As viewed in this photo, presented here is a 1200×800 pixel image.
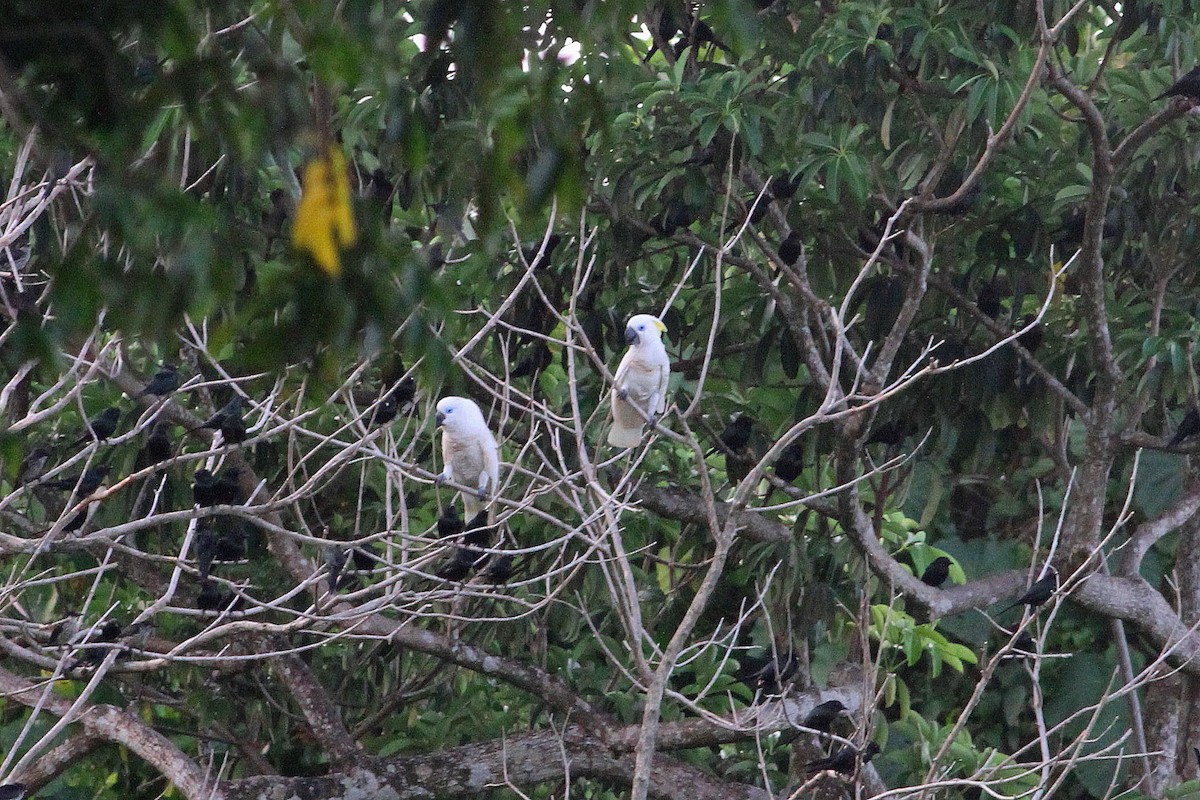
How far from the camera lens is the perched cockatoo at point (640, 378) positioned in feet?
14.1

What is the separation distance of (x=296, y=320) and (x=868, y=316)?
A: 344 centimetres

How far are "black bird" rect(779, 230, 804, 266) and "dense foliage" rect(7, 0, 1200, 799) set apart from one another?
0.01 m

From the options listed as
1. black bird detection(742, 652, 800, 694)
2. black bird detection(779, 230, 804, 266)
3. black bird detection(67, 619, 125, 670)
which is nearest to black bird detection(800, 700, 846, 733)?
black bird detection(742, 652, 800, 694)

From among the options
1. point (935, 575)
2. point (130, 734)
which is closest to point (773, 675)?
point (935, 575)

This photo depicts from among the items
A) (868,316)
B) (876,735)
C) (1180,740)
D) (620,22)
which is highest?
(620,22)

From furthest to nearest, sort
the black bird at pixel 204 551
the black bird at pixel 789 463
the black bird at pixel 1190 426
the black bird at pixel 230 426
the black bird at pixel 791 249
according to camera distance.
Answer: the black bird at pixel 1190 426, the black bird at pixel 789 463, the black bird at pixel 791 249, the black bird at pixel 204 551, the black bird at pixel 230 426

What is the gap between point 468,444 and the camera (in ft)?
14.5

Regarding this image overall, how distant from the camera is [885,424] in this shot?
4539 mm

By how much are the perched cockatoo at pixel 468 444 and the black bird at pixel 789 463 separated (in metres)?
0.84

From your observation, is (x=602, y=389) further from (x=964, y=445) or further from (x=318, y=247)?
(x=318, y=247)

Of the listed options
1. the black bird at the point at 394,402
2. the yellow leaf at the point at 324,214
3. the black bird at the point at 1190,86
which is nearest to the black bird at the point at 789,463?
the black bird at the point at 394,402

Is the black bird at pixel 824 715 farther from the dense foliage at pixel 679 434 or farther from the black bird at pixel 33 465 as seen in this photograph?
the black bird at pixel 33 465

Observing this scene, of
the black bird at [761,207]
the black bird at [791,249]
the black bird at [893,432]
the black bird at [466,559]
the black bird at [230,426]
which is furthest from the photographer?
the black bird at [893,432]

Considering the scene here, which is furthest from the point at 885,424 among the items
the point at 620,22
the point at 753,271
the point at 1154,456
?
the point at 620,22
